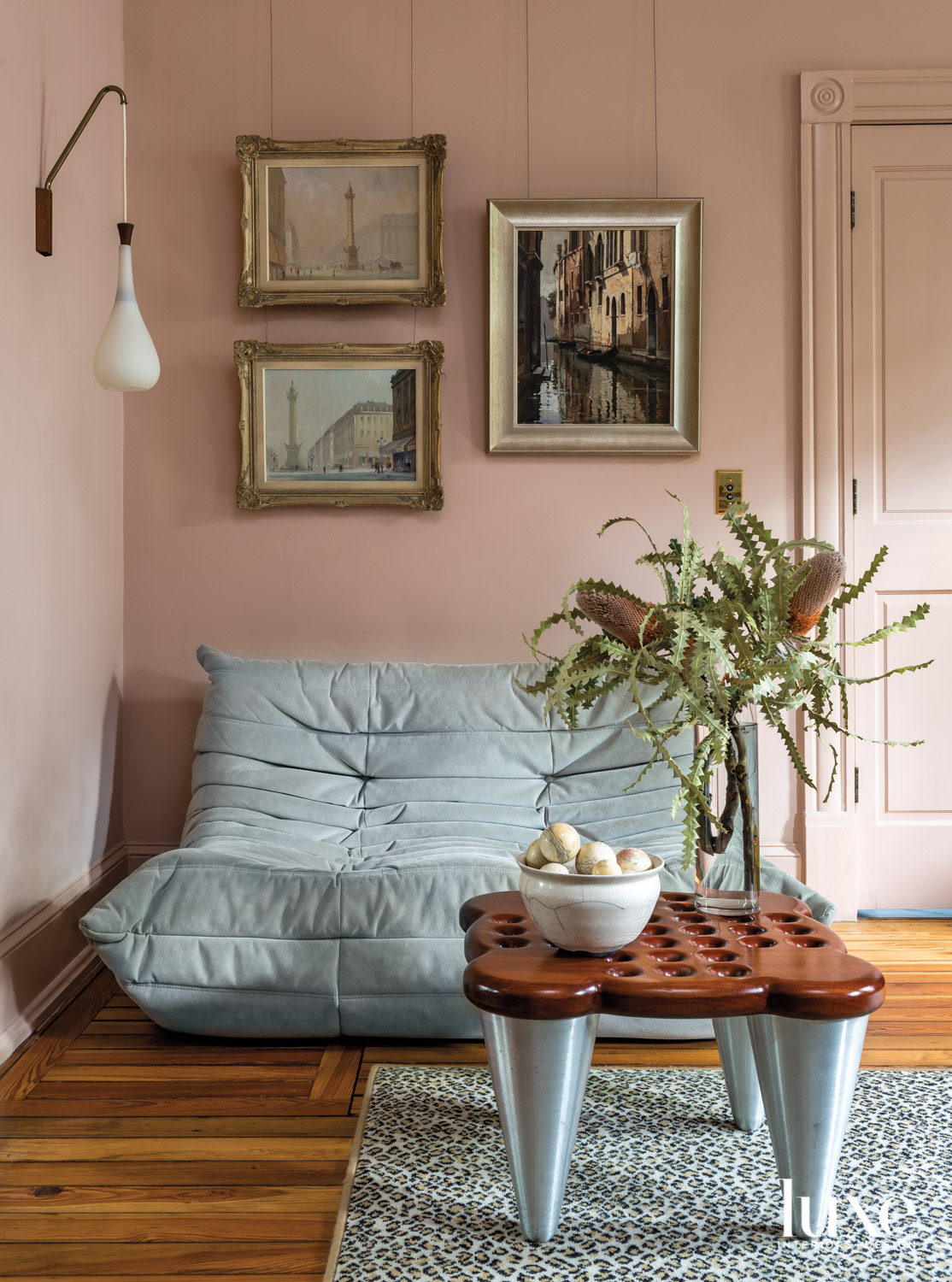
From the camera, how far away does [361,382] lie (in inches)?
122

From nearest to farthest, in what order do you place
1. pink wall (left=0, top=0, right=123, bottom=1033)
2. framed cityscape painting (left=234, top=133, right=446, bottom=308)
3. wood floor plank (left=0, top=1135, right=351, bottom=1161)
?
wood floor plank (left=0, top=1135, right=351, bottom=1161) → pink wall (left=0, top=0, right=123, bottom=1033) → framed cityscape painting (left=234, top=133, right=446, bottom=308)

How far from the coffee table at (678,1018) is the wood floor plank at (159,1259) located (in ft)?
1.15

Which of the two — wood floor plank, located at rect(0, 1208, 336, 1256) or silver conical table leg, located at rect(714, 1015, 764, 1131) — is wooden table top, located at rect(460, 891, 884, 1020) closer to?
→ silver conical table leg, located at rect(714, 1015, 764, 1131)

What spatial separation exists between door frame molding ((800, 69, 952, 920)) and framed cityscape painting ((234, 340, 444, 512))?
116cm

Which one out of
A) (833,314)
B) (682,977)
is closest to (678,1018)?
(682,977)

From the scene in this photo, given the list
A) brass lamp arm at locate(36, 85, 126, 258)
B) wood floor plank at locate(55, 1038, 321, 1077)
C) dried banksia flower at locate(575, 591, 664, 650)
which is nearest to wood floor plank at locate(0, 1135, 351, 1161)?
wood floor plank at locate(55, 1038, 321, 1077)

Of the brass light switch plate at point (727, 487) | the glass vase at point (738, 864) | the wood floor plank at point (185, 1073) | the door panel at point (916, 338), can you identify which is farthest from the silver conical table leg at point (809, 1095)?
the door panel at point (916, 338)

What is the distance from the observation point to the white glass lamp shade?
93.2 inches

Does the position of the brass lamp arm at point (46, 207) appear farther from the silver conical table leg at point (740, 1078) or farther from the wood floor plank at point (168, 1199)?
the silver conical table leg at point (740, 1078)

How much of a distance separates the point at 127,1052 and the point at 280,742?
0.89 m

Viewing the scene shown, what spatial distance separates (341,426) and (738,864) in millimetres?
1928

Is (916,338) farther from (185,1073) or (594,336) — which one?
(185,1073)

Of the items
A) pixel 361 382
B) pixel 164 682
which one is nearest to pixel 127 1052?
pixel 164 682

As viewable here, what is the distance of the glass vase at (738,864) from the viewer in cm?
168
